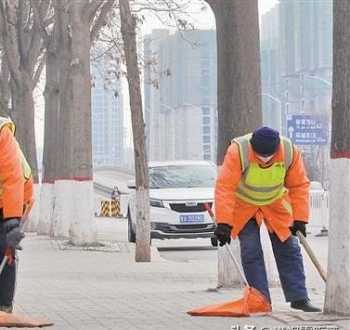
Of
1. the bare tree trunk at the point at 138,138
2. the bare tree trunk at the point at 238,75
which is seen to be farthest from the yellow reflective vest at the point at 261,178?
the bare tree trunk at the point at 138,138

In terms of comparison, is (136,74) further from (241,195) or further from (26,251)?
(241,195)

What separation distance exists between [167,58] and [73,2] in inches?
834

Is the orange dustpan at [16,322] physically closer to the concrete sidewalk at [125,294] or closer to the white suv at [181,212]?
the concrete sidewalk at [125,294]

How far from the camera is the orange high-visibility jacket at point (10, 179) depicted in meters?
7.97

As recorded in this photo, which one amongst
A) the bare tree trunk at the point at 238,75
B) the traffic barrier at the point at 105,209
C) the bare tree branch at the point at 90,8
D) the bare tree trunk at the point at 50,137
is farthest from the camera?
the traffic barrier at the point at 105,209

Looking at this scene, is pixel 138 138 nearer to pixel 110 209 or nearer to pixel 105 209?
pixel 110 209

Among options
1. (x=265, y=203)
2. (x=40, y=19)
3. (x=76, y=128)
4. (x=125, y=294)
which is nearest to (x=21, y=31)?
(x=40, y=19)

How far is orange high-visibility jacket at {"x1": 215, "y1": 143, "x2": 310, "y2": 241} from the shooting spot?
Answer: 8891 mm

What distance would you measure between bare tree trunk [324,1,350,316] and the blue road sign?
90.1ft

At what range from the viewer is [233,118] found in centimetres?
1191

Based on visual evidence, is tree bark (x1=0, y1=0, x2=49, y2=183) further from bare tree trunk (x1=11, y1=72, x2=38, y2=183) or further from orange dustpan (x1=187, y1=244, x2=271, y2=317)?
orange dustpan (x1=187, y1=244, x2=271, y2=317)

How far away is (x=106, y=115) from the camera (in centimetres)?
7712

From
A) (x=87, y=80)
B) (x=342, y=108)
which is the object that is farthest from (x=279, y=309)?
(x=87, y=80)

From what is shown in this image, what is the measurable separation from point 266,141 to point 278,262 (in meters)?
1.21
